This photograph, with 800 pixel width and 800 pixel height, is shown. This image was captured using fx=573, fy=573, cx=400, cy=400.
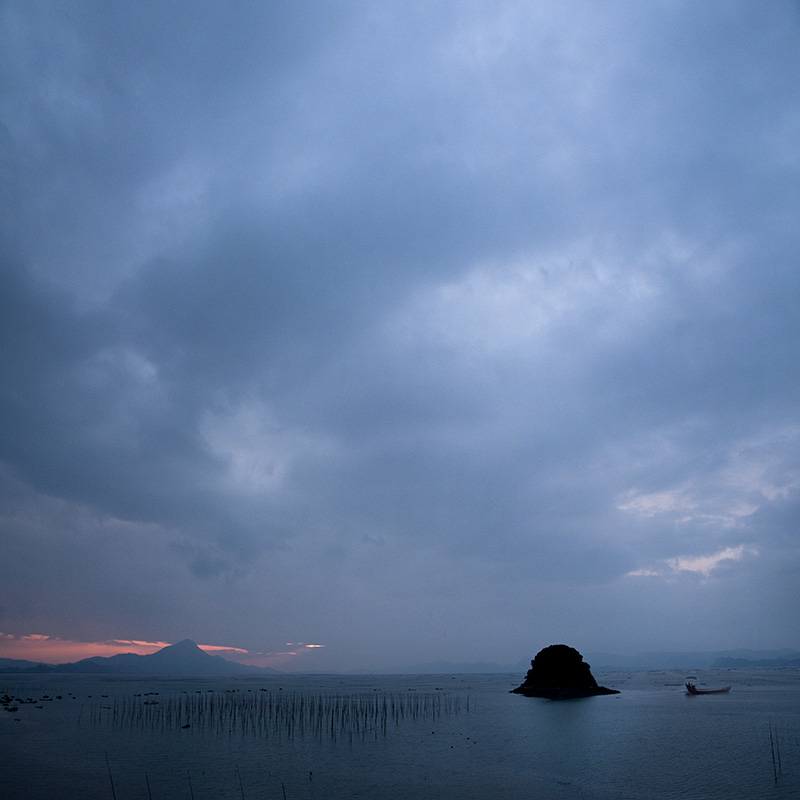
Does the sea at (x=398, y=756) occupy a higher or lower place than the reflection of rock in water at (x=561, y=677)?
higher

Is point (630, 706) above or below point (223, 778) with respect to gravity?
below

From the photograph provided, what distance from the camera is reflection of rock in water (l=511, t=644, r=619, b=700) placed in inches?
3674

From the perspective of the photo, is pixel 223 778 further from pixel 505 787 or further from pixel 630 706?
pixel 630 706

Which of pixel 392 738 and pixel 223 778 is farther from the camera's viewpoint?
pixel 392 738

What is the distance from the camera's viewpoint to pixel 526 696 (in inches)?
3799

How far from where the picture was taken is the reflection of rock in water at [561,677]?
93.3 m

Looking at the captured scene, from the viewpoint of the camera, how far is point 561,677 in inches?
3745

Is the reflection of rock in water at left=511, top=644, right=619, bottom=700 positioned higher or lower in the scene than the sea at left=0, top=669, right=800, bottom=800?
lower

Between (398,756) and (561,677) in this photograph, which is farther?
(561,677)

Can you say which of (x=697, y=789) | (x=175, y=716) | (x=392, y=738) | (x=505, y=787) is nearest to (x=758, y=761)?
(x=697, y=789)

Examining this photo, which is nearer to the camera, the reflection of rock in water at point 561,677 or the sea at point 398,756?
the sea at point 398,756

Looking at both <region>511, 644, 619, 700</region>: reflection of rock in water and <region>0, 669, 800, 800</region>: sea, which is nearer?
<region>0, 669, 800, 800</region>: sea

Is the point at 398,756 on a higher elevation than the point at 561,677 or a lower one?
higher

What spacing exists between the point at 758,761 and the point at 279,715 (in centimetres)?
4503
